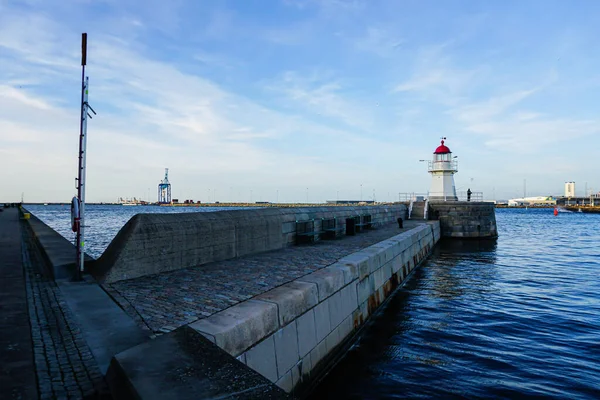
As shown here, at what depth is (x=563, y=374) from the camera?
6.66 meters

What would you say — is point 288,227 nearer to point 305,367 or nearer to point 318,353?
point 318,353

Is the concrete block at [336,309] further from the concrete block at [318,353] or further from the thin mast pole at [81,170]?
the thin mast pole at [81,170]

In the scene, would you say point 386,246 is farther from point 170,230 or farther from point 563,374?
point 170,230

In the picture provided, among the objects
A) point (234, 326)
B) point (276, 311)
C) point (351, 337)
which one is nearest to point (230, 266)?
point (351, 337)

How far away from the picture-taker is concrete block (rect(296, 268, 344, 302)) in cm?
679

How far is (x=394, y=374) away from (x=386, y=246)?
5722 millimetres

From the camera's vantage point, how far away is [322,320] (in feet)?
21.9

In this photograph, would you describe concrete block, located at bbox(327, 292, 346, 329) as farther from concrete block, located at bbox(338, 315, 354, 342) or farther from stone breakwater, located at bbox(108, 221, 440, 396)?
concrete block, located at bbox(338, 315, 354, 342)

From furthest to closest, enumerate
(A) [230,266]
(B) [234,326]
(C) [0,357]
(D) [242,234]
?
(D) [242,234] < (A) [230,266] < (B) [234,326] < (C) [0,357]

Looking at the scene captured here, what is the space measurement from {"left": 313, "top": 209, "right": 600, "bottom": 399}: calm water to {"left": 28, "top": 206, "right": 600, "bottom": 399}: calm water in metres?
0.02

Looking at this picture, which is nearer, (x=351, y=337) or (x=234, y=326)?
(x=234, y=326)

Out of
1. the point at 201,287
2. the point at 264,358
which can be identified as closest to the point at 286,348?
the point at 264,358

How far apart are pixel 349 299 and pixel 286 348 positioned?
3037mm

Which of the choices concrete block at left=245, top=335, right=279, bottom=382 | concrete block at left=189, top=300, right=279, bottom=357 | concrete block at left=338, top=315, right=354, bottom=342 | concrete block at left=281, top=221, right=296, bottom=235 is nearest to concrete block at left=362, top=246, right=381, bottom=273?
concrete block at left=338, top=315, right=354, bottom=342
